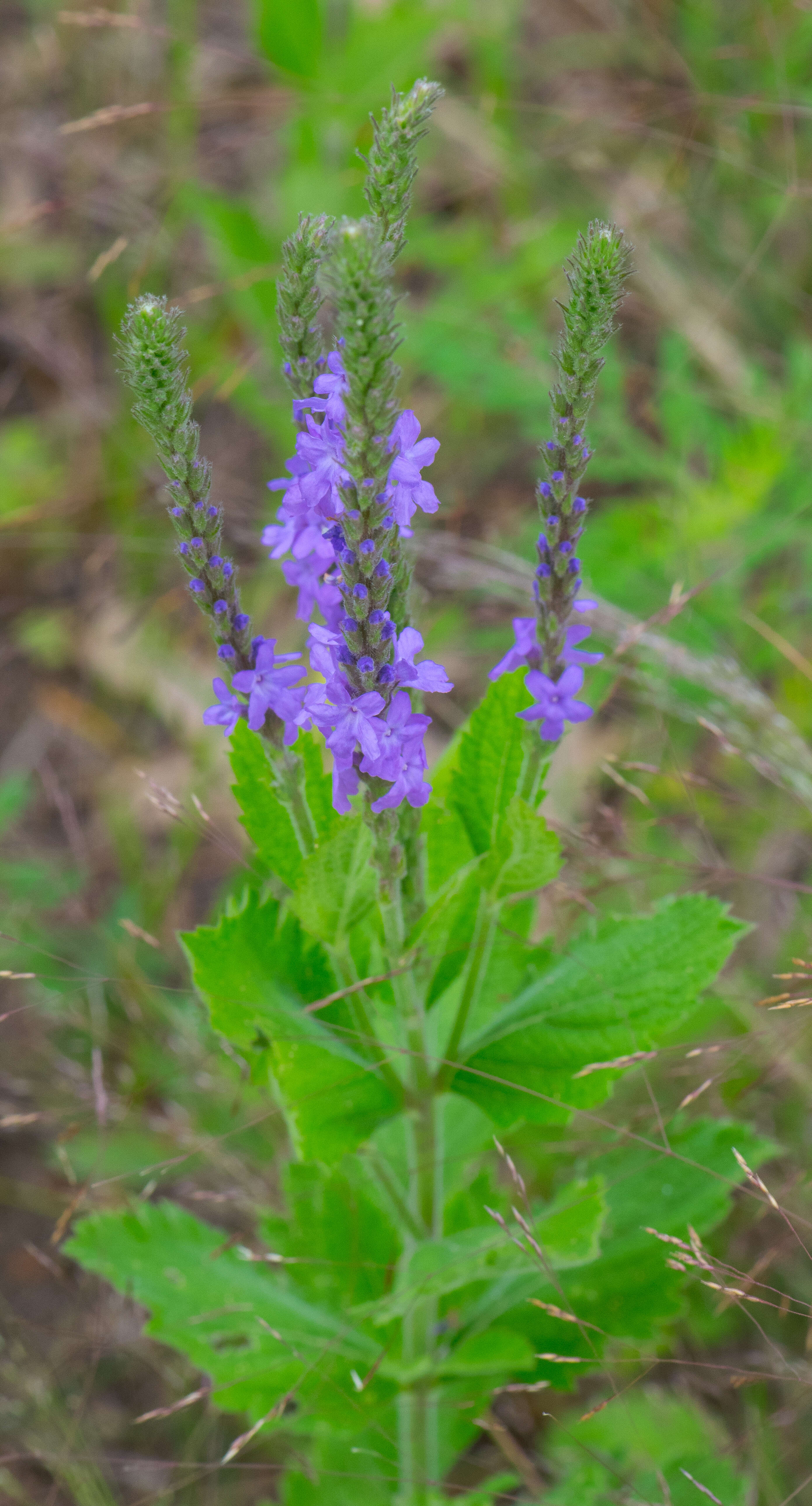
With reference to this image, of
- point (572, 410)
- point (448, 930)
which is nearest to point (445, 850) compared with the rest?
point (448, 930)

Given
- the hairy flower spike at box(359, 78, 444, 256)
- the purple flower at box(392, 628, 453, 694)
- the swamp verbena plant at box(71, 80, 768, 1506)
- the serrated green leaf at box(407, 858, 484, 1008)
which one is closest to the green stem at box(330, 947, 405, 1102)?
the swamp verbena plant at box(71, 80, 768, 1506)

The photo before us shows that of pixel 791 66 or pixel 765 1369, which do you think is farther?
pixel 791 66

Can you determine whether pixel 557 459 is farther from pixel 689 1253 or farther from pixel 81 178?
pixel 81 178

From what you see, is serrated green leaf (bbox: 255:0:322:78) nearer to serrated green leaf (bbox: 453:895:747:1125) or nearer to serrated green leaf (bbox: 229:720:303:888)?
serrated green leaf (bbox: 229:720:303:888)

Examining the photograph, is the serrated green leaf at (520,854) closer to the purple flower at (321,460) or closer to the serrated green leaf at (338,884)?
the serrated green leaf at (338,884)

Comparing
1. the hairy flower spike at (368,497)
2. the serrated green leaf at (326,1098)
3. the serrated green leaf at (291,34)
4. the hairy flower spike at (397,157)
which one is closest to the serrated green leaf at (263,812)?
the hairy flower spike at (368,497)

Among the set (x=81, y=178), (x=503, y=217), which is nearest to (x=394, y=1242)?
(x=503, y=217)

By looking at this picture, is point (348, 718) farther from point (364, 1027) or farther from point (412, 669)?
point (364, 1027)
